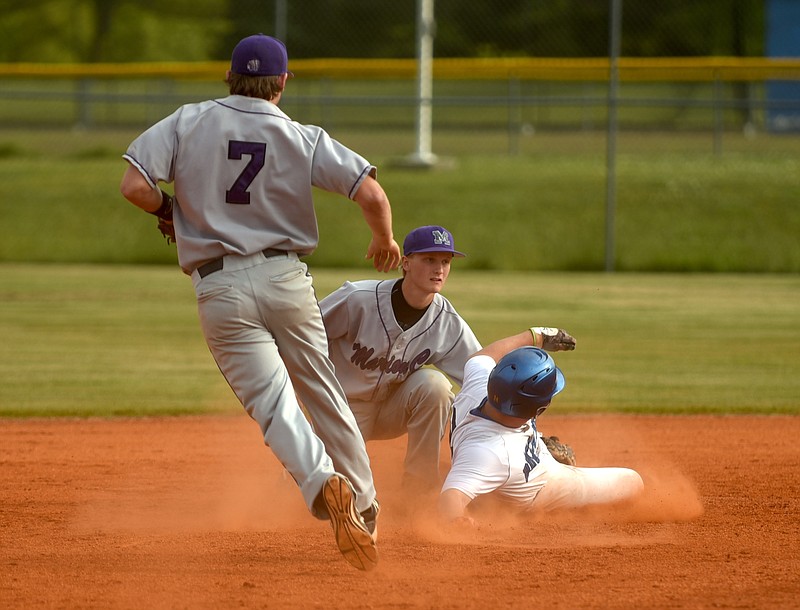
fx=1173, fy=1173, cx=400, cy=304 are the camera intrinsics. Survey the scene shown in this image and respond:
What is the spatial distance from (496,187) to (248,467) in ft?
46.2

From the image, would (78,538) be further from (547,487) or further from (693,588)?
(693,588)

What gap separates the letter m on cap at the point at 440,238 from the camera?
503cm

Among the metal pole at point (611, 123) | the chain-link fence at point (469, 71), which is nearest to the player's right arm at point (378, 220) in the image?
the metal pole at point (611, 123)

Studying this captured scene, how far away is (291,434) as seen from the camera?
4.05 m

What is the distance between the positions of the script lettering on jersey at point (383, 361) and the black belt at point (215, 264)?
1.24 m

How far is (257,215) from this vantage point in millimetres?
4137

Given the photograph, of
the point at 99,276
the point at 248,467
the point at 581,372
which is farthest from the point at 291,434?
the point at 99,276

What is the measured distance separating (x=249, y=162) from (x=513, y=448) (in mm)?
1641

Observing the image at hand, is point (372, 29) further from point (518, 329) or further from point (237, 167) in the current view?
point (237, 167)

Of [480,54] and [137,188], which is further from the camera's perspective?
[480,54]

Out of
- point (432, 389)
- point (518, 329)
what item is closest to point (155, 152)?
point (432, 389)

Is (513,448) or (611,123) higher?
(611,123)

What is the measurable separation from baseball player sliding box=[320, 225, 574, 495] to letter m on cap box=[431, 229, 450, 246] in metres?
0.12

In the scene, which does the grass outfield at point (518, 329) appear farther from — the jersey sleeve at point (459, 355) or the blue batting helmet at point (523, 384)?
the blue batting helmet at point (523, 384)
